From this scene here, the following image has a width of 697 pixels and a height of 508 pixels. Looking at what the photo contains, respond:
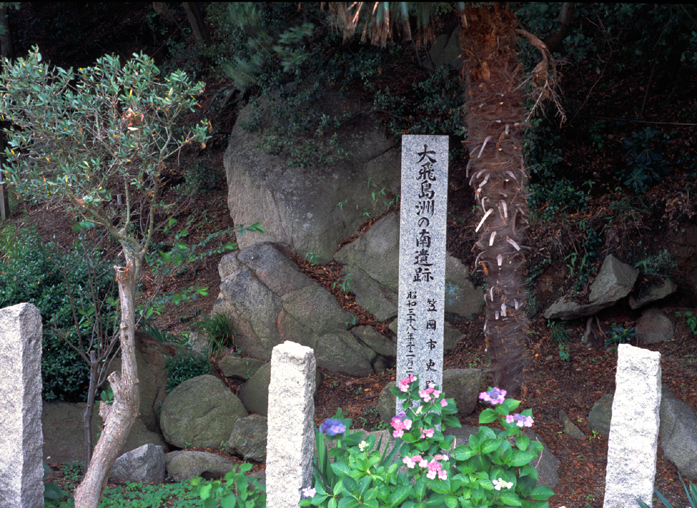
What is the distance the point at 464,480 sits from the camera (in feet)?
8.89

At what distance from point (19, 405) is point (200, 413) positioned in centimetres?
176

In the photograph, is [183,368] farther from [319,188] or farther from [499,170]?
[499,170]

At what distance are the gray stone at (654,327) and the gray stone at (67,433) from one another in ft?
17.5

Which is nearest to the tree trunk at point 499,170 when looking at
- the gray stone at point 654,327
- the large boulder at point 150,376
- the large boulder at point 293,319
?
the large boulder at point 293,319

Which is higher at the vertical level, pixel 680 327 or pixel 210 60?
pixel 210 60

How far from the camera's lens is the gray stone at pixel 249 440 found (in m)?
4.60

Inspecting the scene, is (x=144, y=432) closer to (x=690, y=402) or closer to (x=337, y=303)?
(x=337, y=303)

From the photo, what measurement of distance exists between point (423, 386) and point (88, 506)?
2.58 metres

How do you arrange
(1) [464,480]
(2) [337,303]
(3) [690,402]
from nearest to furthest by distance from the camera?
(1) [464,480], (3) [690,402], (2) [337,303]

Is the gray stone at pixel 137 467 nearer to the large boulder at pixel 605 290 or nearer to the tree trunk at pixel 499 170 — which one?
the tree trunk at pixel 499 170

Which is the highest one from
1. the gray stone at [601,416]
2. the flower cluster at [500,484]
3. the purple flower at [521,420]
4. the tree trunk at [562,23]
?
the tree trunk at [562,23]

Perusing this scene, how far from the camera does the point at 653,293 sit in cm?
602

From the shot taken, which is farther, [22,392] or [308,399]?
[22,392]

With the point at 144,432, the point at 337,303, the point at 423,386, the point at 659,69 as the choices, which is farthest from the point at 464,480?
the point at 659,69
